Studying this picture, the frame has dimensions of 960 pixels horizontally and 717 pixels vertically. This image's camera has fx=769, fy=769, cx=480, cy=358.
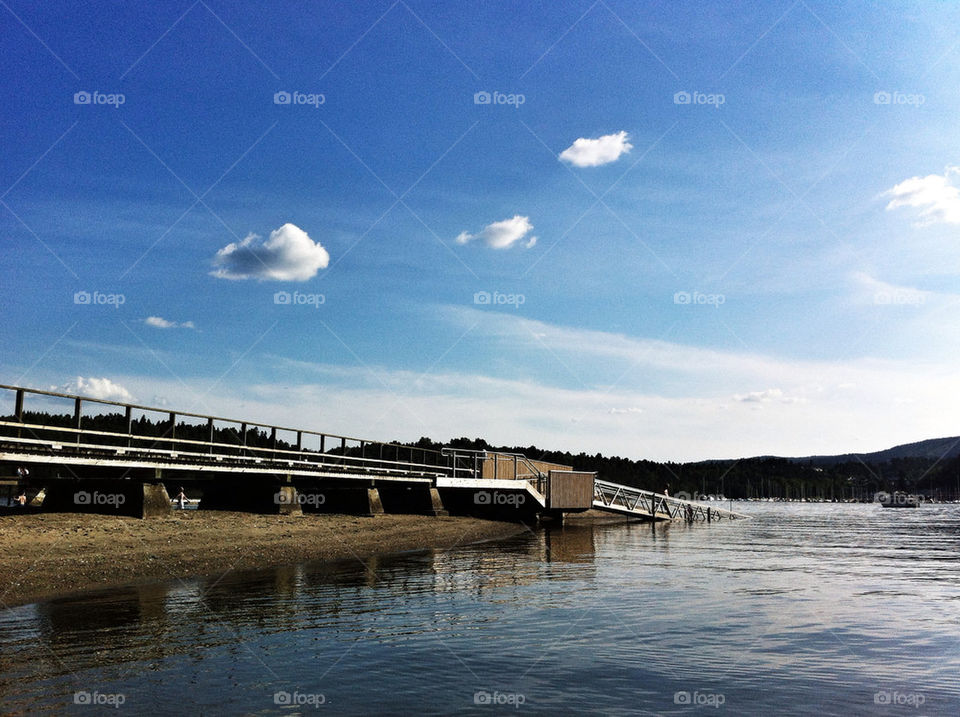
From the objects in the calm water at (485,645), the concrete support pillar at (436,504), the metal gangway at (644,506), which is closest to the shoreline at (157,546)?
the calm water at (485,645)

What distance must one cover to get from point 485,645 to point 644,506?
63.1m

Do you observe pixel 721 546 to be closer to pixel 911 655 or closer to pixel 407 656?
pixel 911 655

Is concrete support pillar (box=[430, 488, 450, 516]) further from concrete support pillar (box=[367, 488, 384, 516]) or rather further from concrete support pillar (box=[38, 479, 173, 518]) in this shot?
concrete support pillar (box=[38, 479, 173, 518])

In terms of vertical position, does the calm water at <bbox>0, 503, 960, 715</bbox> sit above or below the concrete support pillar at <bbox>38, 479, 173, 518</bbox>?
below

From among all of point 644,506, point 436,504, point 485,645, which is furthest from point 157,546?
point 644,506

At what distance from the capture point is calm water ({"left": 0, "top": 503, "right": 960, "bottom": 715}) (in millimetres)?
10367

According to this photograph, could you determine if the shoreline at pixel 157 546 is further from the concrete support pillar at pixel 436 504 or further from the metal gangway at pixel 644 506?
the metal gangway at pixel 644 506

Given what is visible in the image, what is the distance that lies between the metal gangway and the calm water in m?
39.9

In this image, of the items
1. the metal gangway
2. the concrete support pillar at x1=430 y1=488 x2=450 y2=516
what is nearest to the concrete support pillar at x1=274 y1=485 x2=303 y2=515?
the concrete support pillar at x1=430 y1=488 x2=450 y2=516

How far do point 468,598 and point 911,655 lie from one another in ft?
32.4

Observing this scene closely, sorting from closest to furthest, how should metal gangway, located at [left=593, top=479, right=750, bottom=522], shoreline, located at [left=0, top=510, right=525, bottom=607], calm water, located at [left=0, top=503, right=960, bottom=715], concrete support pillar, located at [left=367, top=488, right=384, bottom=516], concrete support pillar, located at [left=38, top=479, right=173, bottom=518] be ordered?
calm water, located at [left=0, top=503, right=960, bottom=715]
shoreline, located at [left=0, top=510, right=525, bottom=607]
concrete support pillar, located at [left=38, top=479, right=173, bottom=518]
concrete support pillar, located at [left=367, top=488, right=384, bottom=516]
metal gangway, located at [left=593, top=479, right=750, bottom=522]

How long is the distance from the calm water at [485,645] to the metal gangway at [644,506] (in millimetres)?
39908

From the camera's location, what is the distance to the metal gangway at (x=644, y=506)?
64744mm

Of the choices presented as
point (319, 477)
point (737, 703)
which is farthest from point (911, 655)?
point (319, 477)
